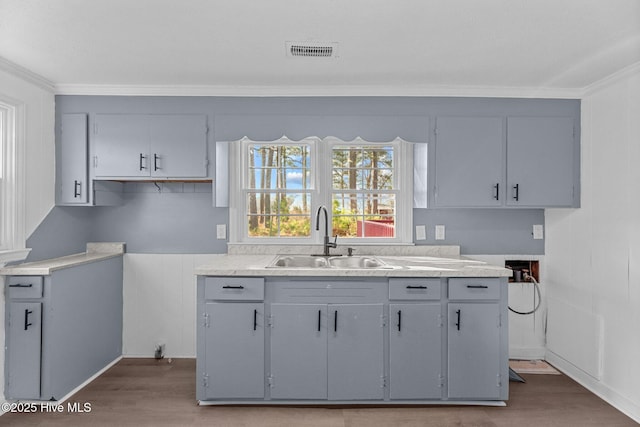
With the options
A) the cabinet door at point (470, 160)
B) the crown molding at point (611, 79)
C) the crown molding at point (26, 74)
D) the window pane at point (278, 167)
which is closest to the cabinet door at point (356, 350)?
the cabinet door at point (470, 160)

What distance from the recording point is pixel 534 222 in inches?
140

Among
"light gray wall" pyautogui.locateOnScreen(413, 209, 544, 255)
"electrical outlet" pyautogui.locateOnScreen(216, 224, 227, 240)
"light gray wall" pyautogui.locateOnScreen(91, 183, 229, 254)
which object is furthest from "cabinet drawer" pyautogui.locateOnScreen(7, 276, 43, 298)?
"light gray wall" pyautogui.locateOnScreen(413, 209, 544, 255)

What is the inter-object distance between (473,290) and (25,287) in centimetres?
306

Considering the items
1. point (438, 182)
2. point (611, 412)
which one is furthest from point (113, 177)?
point (611, 412)

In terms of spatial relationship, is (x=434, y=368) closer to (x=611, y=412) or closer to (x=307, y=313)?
(x=307, y=313)

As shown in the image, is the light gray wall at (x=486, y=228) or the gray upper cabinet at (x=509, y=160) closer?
the gray upper cabinet at (x=509, y=160)

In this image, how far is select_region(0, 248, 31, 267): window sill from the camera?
267cm

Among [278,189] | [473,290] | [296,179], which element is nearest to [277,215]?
[278,189]

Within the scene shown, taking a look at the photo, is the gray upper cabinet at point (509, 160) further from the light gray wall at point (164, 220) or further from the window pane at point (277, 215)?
the light gray wall at point (164, 220)

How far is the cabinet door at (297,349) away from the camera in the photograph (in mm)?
2689

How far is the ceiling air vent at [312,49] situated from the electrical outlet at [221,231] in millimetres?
1669

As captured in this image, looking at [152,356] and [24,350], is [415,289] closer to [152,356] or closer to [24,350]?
[152,356]

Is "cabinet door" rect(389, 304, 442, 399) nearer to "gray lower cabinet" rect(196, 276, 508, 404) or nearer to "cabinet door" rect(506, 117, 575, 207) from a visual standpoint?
"gray lower cabinet" rect(196, 276, 508, 404)

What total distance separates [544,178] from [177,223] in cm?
317
